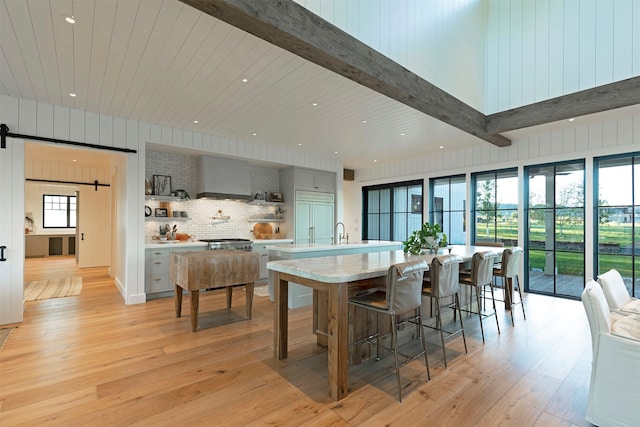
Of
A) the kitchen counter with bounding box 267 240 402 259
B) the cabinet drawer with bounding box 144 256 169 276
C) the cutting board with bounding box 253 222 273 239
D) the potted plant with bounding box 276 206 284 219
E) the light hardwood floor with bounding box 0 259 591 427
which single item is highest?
the potted plant with bounding box 276 206 284 219

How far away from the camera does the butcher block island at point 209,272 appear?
353cm

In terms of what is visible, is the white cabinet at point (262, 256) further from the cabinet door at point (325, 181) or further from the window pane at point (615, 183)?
the window pane at point (615, 183)

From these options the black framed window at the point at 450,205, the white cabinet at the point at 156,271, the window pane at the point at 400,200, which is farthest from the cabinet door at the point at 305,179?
the white cabinet at the point at 156,271

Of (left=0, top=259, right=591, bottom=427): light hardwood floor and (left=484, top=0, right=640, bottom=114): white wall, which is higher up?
(left=484, top=0, right=640, bottom=114): white wall

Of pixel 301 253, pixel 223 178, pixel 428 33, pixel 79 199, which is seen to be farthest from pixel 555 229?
pixel 79 199

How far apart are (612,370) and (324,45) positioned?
9.82ft

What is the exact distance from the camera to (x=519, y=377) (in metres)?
2.54

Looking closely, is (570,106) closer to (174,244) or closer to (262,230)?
(262,230)

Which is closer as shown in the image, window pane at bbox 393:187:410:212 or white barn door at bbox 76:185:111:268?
window pane at bbox 393:187:410:212

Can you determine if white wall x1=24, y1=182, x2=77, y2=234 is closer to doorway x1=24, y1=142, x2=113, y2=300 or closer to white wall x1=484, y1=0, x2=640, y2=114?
doorway x1=24, y1=142, x2=113, y2=300

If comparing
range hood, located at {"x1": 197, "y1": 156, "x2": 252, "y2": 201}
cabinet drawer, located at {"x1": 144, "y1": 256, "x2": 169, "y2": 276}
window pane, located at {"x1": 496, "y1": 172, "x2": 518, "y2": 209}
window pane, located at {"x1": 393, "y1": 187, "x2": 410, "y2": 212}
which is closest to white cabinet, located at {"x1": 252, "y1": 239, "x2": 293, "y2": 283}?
range hood, located at {"x1": 197, "y1": 156, "x2": 252, "y2": 201}

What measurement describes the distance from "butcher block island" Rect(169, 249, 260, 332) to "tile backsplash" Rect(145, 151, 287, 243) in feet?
7.50

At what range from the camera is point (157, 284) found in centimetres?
507

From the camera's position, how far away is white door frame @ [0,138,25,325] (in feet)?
12.3
